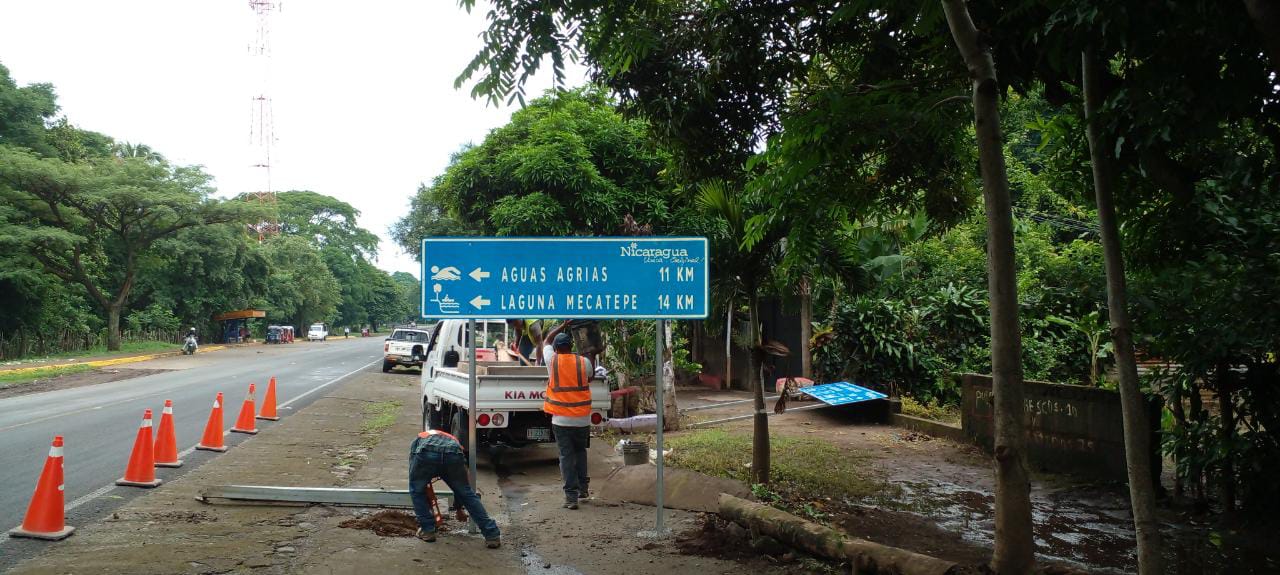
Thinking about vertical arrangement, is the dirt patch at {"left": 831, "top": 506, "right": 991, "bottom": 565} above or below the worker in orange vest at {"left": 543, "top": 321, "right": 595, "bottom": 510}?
below

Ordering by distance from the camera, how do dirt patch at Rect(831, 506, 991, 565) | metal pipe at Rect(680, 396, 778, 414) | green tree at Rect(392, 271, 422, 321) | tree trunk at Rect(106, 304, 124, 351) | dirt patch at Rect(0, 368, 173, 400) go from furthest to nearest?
1. green tree at Rect(392, 271, 422, 321)
2. tree trunk at Rect(106, 304, 124, 351)
3. dirt patch at Rect(0, 368, 173, 400)
4. metal pipe at Rect(680, 396, 778, 414)
5. dirt patch at Rect(831, 506, 991, 565)

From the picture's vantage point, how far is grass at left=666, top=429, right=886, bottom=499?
7832 mm

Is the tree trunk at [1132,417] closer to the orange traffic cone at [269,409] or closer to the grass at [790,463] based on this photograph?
the grass at [790,463]

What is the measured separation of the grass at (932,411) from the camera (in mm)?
12503

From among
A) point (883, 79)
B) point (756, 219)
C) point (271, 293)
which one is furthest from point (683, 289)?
point (271, 293)

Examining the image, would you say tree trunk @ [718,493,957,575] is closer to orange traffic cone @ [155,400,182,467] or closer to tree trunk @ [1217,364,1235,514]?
tree trunk @ [1217,364,1235,514]

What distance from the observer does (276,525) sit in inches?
255

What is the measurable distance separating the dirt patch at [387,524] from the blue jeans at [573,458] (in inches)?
59.0

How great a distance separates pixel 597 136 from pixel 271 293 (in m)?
52.8

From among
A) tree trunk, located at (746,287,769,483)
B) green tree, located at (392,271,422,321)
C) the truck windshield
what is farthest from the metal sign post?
green tree, located at (392,271,422,321)

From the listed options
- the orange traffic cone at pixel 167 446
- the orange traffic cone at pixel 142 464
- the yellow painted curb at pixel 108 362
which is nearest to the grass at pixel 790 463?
the orange traffic cone at pixel 142 464

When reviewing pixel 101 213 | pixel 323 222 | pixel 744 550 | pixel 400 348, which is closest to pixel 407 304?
pixel 323 222

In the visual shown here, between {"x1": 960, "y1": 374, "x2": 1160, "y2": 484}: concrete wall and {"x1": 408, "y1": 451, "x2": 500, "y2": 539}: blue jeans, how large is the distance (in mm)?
6073

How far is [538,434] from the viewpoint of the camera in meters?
9.64
